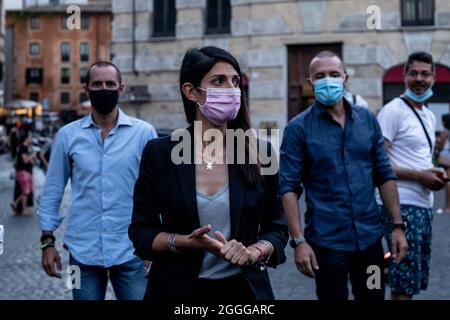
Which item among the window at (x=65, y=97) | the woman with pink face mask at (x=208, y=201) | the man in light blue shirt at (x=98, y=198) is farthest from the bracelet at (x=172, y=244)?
the window at (x=65, y=97)

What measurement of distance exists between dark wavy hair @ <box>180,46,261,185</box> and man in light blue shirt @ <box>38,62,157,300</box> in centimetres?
122

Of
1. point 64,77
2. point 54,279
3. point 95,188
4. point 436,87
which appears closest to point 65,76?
point 64,77

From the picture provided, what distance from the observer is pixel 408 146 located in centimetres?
498

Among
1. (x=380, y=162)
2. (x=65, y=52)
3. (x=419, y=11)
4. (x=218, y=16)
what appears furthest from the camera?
(x=65, y=52)

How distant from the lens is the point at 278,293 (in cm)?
640

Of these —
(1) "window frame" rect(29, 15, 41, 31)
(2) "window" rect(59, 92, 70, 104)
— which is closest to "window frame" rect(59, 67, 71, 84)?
(2) "window" rect(59, 92, 70, 104)

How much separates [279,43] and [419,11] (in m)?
4.28

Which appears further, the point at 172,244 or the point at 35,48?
the point at 35,48

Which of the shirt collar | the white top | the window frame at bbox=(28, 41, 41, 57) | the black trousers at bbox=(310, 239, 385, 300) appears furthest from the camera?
the window frame at bbox=(28, 41, 41, 57)

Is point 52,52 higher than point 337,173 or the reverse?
higher

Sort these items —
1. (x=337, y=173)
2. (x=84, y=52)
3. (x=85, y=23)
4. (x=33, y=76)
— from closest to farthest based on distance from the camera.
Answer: (x=337, y=173) < (x=85, y=23) < (x=84, y=52) < (x=33, y=76)

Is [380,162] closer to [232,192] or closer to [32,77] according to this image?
[232,192]

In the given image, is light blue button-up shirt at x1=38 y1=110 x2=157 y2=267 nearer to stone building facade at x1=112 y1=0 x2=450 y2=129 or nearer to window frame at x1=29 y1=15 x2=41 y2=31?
stone building facade at x1=112 y1=0 x2=450 y2=129

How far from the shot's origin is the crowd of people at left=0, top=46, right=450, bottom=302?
284 cm
